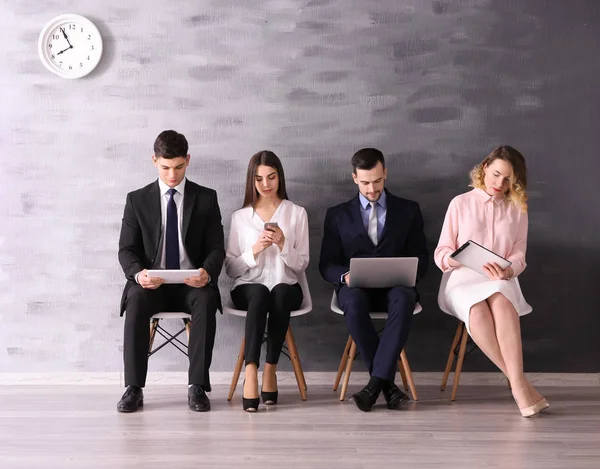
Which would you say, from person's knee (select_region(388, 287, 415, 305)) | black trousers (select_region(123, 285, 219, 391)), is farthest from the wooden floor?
person's knee (select_region(388, 287, 415, 305))

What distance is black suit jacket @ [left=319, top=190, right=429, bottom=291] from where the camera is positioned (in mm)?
4223

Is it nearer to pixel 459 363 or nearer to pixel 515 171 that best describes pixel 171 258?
pixel 459 363

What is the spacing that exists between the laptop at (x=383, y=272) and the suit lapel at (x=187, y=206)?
2.98ft

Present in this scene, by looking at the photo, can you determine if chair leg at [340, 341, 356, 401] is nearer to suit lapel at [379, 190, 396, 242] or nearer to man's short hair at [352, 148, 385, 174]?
suit lapel at [379, 190, 396, 242]

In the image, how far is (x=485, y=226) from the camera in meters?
4.15

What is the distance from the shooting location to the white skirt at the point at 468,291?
153 inches

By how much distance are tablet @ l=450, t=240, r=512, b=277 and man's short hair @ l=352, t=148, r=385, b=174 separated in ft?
2.12

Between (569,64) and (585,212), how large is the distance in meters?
0.86

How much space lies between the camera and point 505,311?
3.86 metres

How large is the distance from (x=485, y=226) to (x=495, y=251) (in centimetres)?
14

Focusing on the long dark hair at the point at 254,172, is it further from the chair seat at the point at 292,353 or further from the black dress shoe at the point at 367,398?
the black dress shoe at the point at 367,398

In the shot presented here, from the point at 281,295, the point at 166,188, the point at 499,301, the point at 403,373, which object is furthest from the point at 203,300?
the point at 499,301

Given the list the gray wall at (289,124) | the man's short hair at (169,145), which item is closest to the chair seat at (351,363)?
the gray wall at (289,124)

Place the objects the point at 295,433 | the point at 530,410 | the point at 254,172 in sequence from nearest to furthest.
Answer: the point at 295,433, the point at 530,410, the point at 254,172
